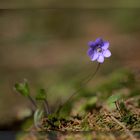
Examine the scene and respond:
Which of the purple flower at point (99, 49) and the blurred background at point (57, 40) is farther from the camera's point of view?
the blurred background at point (57, 40)

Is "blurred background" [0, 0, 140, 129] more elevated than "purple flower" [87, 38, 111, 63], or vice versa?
"blurred background" [0, 0, 140, 129]

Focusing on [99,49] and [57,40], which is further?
[57,40]

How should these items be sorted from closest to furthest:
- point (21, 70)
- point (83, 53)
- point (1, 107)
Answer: point (1, 107) → point (21, 70) → point (83, 53)

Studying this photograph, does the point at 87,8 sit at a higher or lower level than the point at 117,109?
higher

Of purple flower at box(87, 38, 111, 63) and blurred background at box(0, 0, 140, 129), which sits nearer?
purple flower at box(87, 38, 111, 63)

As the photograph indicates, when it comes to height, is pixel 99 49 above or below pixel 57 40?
below

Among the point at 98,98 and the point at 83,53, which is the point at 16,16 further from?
the point at 98,98

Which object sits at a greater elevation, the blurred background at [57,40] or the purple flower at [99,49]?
the blurred background at [57,40]

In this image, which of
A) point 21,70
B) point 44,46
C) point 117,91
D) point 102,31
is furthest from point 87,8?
point 117,91
